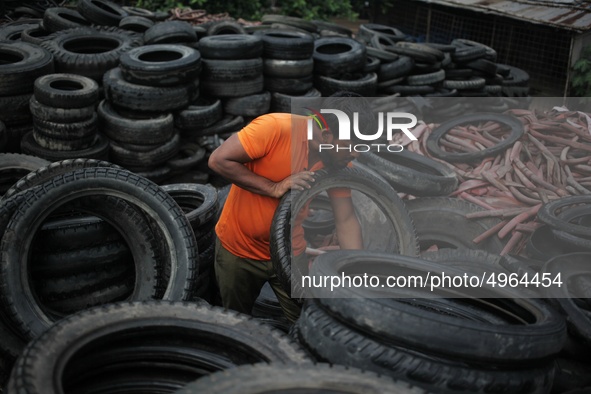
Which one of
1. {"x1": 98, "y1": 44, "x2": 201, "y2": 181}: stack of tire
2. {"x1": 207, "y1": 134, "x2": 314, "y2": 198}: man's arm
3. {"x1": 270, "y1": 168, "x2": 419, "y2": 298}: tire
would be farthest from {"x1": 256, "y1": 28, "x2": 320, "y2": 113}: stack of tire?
{"x1": 207, "y1": 134, "x2": 314, "y2": 198}: man's arm

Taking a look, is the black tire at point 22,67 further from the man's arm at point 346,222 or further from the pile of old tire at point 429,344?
the pile of old tire at point 429,344

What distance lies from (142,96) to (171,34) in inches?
67.0

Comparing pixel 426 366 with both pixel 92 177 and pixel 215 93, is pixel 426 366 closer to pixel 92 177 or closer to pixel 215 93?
pixel 92 177

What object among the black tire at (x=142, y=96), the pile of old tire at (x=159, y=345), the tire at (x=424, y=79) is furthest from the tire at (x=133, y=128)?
the pile of old tire at (x=159, y=345)

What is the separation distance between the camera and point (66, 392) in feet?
9.62

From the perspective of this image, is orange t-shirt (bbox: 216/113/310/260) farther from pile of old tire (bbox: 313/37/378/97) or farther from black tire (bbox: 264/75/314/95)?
pile of old tire (bbox: 313/37/378/97)

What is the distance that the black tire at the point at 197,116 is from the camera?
8258mm

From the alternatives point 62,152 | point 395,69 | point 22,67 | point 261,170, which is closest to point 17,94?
point 22,67

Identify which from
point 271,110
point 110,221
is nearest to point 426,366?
point 110,221

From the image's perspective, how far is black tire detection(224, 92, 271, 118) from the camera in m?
8.80

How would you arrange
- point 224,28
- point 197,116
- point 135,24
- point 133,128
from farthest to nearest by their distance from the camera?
point 224,28 → point 135,24 → point 197,116 → point 133,128

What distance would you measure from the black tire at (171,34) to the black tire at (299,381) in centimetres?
743

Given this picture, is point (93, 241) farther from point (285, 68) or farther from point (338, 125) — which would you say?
point (285, 68)

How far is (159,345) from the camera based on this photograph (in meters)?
3.22
